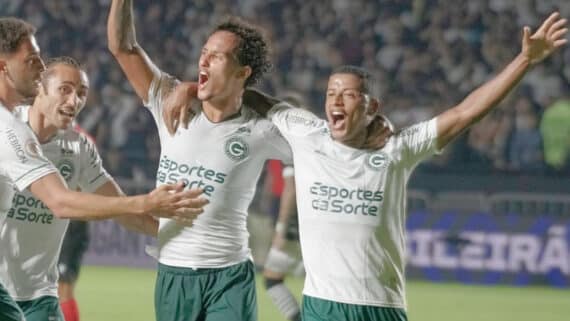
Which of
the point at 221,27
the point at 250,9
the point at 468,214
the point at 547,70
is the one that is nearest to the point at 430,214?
the point at 468,214

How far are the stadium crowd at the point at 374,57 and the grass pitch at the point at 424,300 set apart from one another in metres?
1.54

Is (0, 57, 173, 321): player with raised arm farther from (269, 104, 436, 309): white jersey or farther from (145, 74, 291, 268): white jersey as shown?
(269, 104, 436, 309): white jersey

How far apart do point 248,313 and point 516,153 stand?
34.4ft

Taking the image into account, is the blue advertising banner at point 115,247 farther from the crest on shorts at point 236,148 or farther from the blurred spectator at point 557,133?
the crest on shorts at point 236,148

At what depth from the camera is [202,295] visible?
6.78 metres

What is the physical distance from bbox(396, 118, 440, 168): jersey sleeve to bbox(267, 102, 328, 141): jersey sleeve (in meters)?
0.43

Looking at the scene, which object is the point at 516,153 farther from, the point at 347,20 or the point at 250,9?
the point at 250,9

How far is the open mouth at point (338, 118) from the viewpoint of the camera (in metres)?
6.49

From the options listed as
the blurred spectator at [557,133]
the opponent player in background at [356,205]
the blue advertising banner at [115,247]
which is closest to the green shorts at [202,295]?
the opponent player in background at [356,205]

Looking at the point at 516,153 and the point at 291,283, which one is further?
the point at 516,153

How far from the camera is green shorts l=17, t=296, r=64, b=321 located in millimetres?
6852

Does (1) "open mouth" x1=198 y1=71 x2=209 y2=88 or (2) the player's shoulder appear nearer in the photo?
(2) the player's shoulder

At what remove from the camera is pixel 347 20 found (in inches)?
807

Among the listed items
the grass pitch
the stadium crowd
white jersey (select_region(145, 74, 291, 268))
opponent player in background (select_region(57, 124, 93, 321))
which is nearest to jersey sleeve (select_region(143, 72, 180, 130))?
white jersey (select_region(145, 74, 291, 268))
